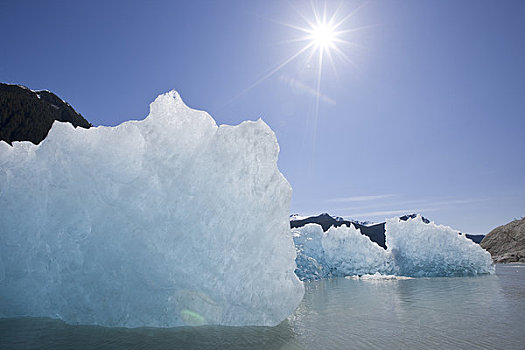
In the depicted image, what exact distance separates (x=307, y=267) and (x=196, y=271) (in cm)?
1916

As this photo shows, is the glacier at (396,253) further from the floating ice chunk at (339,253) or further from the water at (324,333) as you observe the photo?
the water at (324,333)

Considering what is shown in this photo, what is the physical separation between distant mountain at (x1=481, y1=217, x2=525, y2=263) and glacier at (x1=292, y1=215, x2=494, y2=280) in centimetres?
2797

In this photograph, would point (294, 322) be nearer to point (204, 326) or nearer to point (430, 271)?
point (204, 326)

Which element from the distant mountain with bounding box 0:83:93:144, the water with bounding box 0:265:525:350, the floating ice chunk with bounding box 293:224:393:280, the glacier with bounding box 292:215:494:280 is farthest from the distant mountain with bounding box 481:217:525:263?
the distant mountain with bounding box 0:83:93:144

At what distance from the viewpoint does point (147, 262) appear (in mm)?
6582

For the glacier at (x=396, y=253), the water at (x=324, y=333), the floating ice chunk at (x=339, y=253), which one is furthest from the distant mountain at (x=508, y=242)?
the water at (x=324, y=333)

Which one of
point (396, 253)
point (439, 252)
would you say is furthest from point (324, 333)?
point (396, 253)

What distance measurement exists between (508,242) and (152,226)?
6162cm

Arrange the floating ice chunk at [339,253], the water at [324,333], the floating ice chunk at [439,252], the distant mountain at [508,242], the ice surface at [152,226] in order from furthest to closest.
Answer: the distant mountain at [508,242] → the floating ice chunk at [339,253] → the floating ice chunk at [439,252] → the ice surface at [152,226] → the water at [324,333]

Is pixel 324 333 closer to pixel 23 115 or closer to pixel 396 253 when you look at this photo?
pixel 396 253

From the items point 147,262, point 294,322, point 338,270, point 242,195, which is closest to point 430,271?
point 338,270

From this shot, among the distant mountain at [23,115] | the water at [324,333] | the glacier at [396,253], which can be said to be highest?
the distant mountain at [23,115]

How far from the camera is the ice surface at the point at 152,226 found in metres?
6.68

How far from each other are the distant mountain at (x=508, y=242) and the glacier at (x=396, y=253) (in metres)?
28.0
